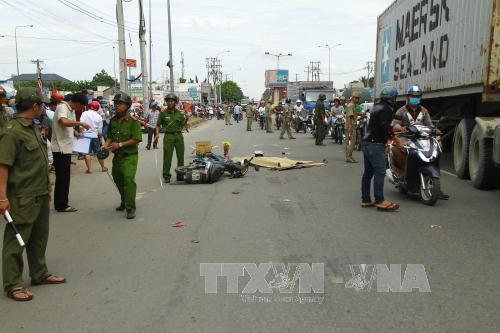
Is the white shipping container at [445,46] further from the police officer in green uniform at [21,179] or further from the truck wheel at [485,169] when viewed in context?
the police officer in green uniform at [21,179]

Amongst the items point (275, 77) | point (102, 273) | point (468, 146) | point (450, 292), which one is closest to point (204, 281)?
point (102, 273)

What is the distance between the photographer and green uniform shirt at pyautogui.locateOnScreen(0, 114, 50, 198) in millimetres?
4168

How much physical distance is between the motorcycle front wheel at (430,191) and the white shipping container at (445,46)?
7.56ft

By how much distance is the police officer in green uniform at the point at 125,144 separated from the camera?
725 cm

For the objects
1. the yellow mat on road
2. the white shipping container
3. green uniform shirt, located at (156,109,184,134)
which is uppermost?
the white shipping container

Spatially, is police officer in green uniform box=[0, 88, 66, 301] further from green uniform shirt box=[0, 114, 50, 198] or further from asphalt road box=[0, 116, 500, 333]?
asphalt road box=[0, 116, 500, 333]

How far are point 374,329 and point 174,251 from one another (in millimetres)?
2550

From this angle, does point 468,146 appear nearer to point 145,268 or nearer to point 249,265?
point 249,265

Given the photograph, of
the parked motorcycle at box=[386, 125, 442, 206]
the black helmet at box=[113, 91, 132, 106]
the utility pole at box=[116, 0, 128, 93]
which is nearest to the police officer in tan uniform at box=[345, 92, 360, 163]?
the parked motorcycle at box=[386, 125, 442, 206]

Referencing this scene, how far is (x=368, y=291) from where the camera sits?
433cm

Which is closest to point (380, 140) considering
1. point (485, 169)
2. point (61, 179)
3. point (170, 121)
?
point (485, 169)

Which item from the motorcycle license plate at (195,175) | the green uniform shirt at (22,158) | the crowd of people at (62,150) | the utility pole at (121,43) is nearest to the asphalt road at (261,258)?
the crowd of people at (62,150)

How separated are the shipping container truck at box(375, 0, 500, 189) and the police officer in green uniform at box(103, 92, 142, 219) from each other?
16.5 feet

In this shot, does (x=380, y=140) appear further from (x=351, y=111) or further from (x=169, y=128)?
(x=351, y=111)
